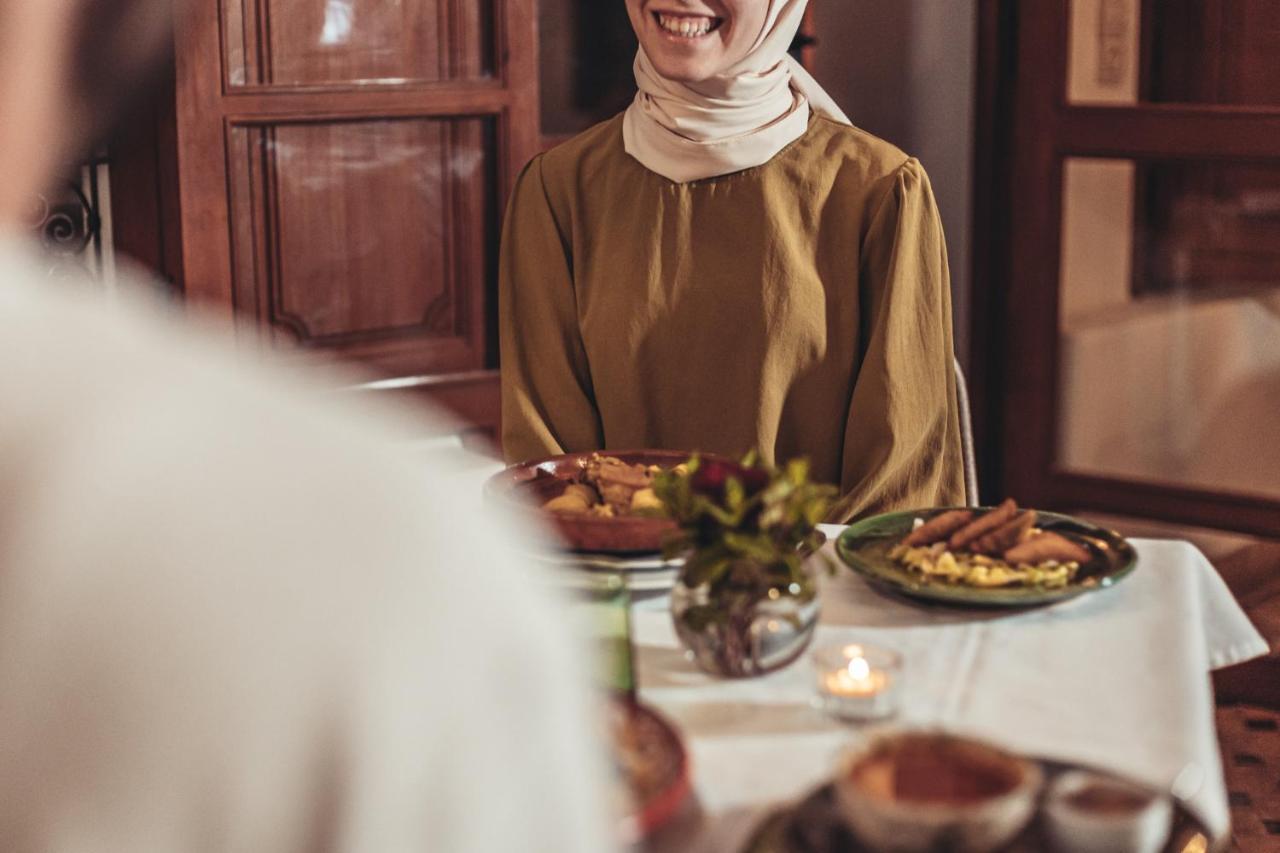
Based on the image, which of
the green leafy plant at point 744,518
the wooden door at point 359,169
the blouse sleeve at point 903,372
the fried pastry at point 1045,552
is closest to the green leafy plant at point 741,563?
the green leafy plant at point 744,518

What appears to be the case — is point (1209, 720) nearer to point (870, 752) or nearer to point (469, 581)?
point (870, 752)

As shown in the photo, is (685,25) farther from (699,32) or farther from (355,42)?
(355,42)

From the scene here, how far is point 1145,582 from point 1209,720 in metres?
0.27

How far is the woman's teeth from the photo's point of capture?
1.82 m

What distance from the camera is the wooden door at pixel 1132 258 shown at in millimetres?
3176

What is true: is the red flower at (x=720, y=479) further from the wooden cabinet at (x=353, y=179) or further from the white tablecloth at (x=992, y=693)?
the wooden cabinet at (x=353, y=179)

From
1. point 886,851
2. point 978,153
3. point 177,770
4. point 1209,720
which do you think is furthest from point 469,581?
point 978,153

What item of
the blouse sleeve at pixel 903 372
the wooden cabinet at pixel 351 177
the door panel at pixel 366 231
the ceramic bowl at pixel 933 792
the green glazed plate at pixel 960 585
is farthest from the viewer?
the door panel at pixel 366 231

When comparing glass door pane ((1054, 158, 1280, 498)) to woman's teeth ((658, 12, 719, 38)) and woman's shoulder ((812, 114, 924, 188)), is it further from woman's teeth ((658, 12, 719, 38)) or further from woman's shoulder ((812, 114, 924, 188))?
woman's teeth ((658, 12, 719, 38))

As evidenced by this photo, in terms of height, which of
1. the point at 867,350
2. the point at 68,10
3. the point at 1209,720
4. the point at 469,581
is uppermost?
the point at 68,10

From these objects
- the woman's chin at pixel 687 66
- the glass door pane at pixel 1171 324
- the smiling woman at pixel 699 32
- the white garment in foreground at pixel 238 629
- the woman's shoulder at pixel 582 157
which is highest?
the smiling woman at pixel 699 32

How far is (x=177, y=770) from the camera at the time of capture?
11.5 inches

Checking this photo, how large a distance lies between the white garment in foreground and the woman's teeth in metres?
1.58

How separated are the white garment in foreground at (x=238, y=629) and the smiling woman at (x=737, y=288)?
4.80ft
